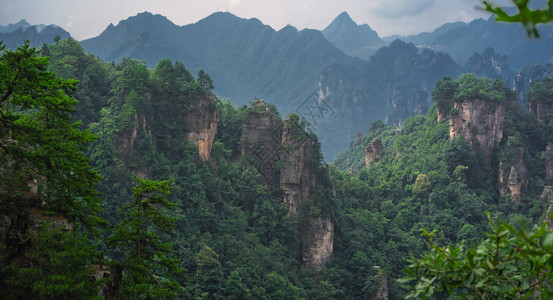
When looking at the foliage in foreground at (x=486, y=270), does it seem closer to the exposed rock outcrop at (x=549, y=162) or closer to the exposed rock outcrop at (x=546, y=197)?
the exposed rock outcrop at (x=546, y=197)

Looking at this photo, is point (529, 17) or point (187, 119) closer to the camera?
point (529, 17)

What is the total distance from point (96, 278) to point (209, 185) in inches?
943

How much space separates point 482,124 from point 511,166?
5798 millimetres

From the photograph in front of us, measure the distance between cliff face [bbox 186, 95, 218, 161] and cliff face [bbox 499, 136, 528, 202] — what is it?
109ft

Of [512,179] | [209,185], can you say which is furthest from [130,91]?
[512,179]

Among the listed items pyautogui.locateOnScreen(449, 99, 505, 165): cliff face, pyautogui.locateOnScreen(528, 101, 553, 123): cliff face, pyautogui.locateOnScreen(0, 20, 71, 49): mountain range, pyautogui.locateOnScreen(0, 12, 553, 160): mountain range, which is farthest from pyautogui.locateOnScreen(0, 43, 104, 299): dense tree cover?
pyautogui.locateOnScreen(0, 12, 553, 160): mountain range

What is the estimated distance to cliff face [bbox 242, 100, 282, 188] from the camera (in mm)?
40219

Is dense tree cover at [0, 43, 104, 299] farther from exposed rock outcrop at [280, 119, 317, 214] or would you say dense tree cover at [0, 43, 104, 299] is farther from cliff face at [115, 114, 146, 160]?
exposed rock outcrop at [280, 119, 317, 214]

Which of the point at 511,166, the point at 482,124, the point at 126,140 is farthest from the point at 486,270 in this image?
the point at 482,124

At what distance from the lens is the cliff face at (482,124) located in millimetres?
53625

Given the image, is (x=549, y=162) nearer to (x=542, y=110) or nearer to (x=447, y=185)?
(x=542, y=110)

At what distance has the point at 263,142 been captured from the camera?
4059 centimetres

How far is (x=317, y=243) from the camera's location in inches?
1496

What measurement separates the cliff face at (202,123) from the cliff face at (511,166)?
3320 centimetres
